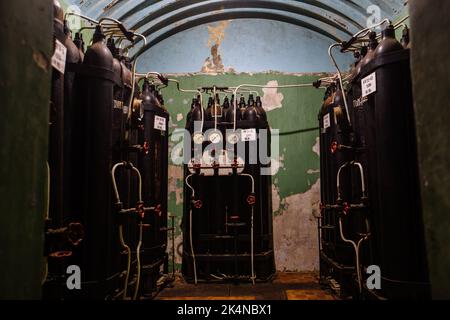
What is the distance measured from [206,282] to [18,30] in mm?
3341

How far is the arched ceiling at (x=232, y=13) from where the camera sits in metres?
3.90

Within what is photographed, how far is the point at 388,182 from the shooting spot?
2.50 m

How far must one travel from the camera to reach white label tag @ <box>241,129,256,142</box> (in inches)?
163

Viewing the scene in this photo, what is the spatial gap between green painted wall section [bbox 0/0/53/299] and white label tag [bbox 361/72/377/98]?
217 cm

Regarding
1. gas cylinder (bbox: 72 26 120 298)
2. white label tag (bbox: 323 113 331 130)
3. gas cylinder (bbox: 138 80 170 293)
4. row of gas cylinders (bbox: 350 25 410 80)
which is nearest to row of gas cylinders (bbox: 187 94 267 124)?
gas cylinder (bbox: 138 80 170 293)

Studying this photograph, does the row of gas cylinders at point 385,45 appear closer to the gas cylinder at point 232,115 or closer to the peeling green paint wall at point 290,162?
the gas cylinder at point 232,115

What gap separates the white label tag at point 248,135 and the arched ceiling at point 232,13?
179 cm

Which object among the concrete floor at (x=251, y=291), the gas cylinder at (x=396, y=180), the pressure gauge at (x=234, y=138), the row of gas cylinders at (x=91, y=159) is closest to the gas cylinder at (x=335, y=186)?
the concrete floor at (x=251, y=291)

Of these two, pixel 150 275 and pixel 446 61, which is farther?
pixel 150 275

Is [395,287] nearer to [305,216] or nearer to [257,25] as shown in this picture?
[305,216]

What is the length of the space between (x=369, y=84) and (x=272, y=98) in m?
2.36

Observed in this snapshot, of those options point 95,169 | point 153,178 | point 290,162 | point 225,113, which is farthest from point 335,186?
point 95,169

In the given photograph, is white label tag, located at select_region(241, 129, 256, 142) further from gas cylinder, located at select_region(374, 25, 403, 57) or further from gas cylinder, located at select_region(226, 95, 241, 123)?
gas cylinder, located at select_region(374, 25, 403, 57)

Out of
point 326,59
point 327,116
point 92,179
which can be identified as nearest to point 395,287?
point 327,116
